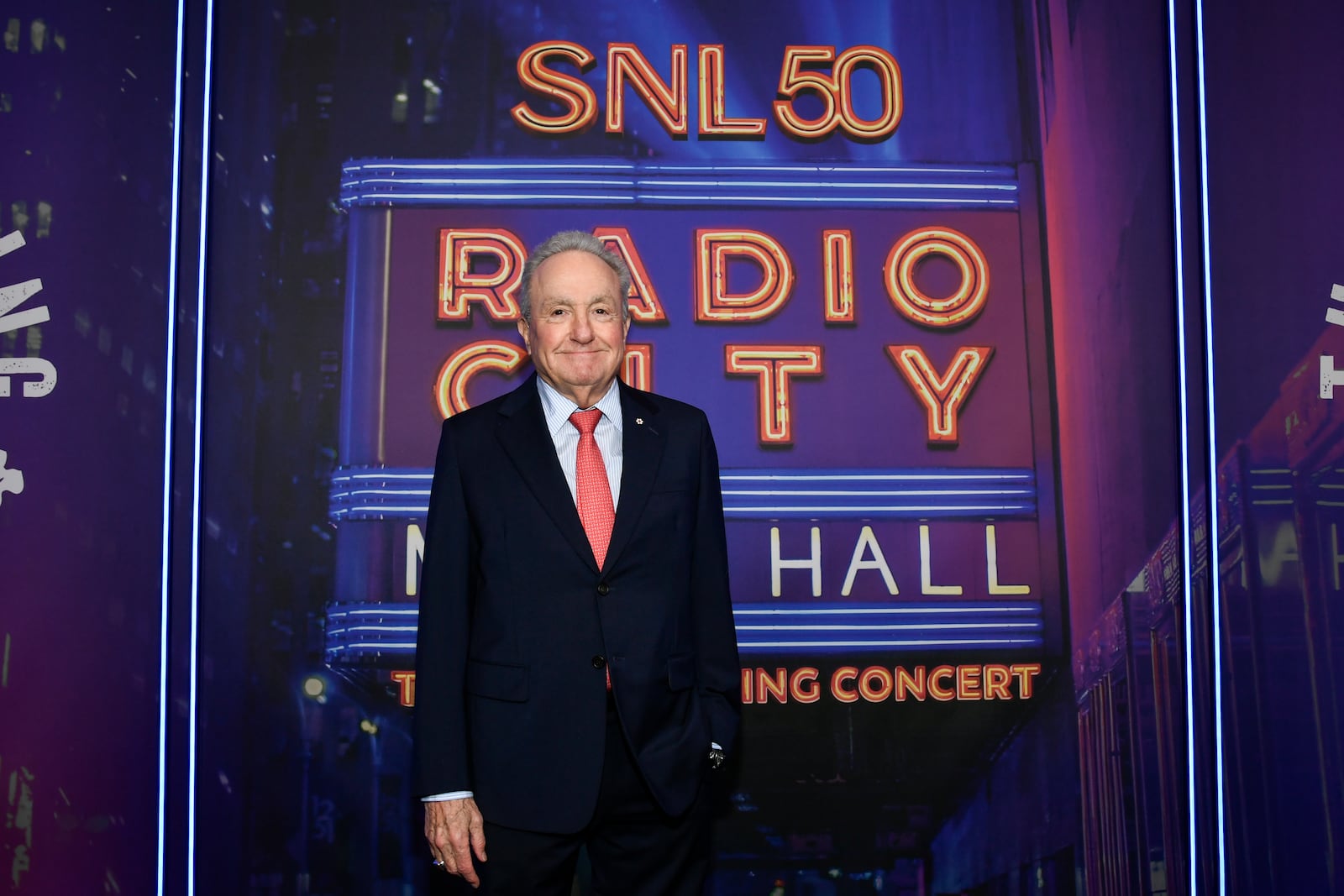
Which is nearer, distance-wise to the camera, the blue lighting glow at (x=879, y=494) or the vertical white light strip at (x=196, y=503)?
the vertical white light strip at (x=196, y=503)

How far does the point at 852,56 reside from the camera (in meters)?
3.34

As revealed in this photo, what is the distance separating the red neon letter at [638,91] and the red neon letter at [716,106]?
0.25 ft

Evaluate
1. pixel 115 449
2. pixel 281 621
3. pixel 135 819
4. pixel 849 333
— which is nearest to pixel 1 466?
pixel 115 449

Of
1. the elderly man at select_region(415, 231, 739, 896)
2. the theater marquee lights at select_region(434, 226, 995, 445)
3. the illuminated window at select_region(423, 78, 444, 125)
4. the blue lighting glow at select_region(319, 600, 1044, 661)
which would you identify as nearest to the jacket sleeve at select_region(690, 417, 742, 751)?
the elderly man at select_region(415, 231, 739, 896)

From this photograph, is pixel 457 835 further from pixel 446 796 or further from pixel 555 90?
pixel 555 90

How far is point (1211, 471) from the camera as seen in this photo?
10.3 ft

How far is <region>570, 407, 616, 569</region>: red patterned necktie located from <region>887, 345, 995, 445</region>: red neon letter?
138 centimetres

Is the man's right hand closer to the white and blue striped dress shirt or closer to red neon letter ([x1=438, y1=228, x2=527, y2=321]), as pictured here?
the white and blue striped dress shirt

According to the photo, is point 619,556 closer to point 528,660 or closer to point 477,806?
point 528,660

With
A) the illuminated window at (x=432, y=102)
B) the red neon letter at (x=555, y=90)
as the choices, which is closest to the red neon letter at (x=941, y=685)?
the red neon letter at (x=555, y=90)

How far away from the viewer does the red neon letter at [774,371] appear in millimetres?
3201

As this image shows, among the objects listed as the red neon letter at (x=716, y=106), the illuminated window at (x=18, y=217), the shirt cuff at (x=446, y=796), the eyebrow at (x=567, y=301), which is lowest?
the shirt cuff at (x=446, y=796)

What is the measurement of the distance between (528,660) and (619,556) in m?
0.28

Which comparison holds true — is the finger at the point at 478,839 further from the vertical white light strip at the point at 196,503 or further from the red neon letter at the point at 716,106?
the red neon letter at the point at 716,106
